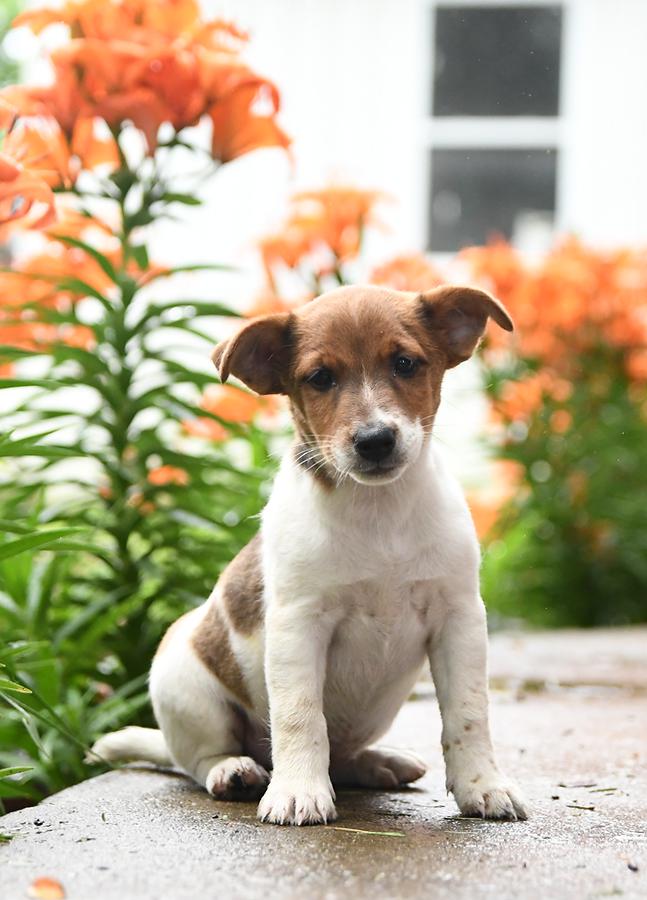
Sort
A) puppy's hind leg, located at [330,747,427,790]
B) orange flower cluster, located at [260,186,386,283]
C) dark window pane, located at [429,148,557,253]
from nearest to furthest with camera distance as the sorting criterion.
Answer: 1. puppy's hind leg, located at [330,747,427,790]
2. orange flower cluster, located at [260,186,386,283]
3. dark window pane, located at [429,148,557,253]

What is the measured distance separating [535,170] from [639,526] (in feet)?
12.7

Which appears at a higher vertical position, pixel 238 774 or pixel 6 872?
pixel 6 872

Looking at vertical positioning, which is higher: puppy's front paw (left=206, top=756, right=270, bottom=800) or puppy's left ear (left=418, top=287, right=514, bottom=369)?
puppy's left ear (left=418, top=287, right=514, bottom=369)

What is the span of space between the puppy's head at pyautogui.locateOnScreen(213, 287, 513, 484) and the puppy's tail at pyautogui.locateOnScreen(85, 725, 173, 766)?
34.2 inches

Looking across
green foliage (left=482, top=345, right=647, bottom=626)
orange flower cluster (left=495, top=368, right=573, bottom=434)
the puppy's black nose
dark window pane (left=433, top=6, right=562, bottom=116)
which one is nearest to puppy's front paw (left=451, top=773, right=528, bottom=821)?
the puppy's black nose

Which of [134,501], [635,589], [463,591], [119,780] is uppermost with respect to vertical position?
[463,591]

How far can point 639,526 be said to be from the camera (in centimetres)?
632

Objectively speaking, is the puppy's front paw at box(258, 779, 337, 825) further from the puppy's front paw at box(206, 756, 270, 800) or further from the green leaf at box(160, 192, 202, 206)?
the green leaf at box(160, 192, 202, 206)

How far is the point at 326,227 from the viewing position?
14.5 feet

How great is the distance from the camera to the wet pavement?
1.92 m

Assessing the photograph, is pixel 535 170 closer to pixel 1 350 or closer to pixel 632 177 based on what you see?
pixel 632 177

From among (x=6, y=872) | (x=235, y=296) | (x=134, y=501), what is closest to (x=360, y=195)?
(x=134, y=501)

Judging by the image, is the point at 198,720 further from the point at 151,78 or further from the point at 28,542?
the point at 151,78

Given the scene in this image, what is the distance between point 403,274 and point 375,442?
2718 mm
